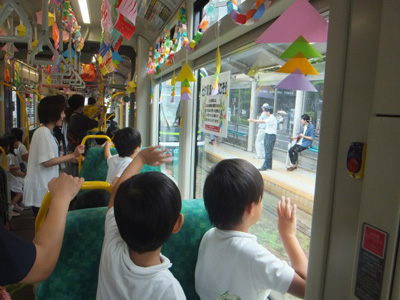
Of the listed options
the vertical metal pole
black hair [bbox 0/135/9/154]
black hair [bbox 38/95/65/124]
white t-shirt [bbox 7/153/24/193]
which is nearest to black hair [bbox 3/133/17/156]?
black hair [bbox 0/135/9/154]

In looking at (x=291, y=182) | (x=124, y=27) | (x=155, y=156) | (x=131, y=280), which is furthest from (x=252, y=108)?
(x=131, y=280)

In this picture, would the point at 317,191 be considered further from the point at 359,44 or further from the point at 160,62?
the point at 160,62

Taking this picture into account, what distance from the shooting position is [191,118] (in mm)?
3141

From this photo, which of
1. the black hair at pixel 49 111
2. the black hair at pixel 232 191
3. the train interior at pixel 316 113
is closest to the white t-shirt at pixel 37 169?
the black hair at pixel 49 111

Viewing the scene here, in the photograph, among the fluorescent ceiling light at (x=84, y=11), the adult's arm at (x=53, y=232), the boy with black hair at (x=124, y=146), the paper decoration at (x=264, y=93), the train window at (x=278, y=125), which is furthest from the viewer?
the fluorescent ceiling light at (x=84, y=11)

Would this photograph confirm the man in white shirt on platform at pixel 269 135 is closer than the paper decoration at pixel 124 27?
Yes

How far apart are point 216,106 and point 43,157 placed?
1.40m

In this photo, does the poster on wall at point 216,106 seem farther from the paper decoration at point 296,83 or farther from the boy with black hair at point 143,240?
the boy with black hair at point 143,240

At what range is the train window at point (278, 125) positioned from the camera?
145cm

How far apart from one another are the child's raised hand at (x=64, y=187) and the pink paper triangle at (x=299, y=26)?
82 cm

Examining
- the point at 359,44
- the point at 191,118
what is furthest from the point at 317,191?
the point at 191,118

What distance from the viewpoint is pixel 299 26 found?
992mm

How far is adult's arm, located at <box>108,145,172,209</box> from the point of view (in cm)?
137

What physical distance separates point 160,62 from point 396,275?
4.04 metres
